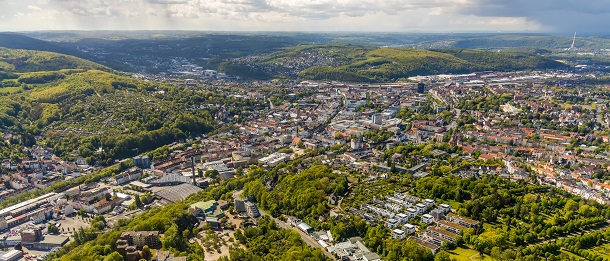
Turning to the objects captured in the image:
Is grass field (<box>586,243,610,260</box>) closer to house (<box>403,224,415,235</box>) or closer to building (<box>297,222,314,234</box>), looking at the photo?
house (<box>403,224,415,235</box>)

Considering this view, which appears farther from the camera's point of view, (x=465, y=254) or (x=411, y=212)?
(x=411, y=212)

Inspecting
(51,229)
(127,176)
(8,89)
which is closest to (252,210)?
(51,229)

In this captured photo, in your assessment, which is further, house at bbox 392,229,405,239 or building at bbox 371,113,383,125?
building at bbox 371,113,383,125

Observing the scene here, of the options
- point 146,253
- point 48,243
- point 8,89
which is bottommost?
point 48,243

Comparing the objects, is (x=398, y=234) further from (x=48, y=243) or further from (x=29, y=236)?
(x=29, y=236)

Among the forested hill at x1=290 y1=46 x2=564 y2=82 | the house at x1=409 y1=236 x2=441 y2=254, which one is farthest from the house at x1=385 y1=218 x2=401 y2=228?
the forested hill at x1=290 y1=46 x2=564 y2=82

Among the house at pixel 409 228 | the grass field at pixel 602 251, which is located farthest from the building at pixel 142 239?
the grass field at pixel 602 251

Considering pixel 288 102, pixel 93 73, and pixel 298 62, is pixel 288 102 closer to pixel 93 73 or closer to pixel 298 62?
pixel 93 73

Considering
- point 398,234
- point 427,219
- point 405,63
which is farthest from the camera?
point 405,63
